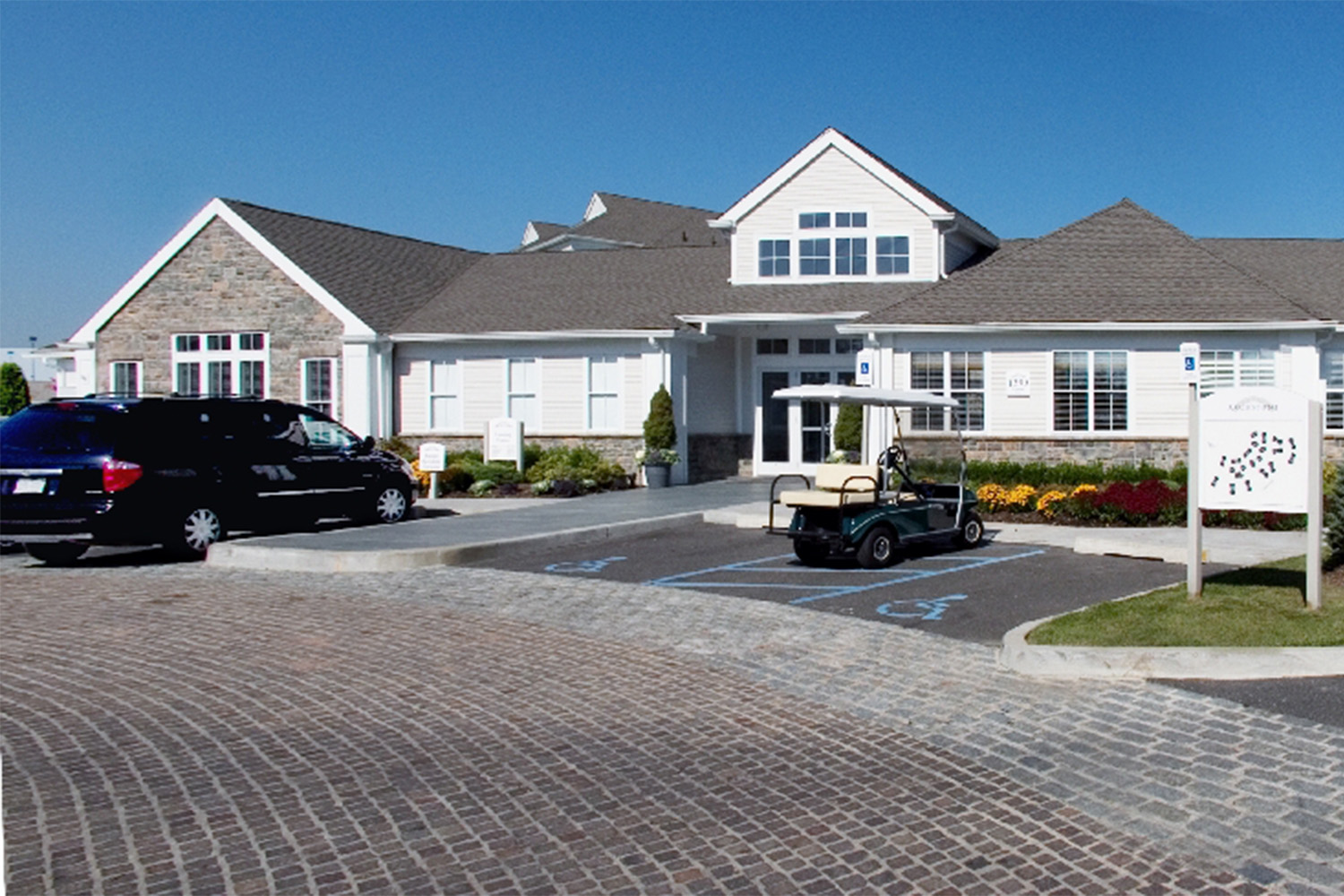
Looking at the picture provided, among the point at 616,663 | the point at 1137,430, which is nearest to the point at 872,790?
the point at 616,663

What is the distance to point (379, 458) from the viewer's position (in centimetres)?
1867

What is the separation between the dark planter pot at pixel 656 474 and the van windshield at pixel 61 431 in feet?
38.7

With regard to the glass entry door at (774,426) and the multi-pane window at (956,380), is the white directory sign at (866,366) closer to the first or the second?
the multi-pane window at (956,380)

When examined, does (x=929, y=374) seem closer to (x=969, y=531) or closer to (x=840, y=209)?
(x=840, y=209)

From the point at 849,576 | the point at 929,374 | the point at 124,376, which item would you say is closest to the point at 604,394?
the point at 929,374

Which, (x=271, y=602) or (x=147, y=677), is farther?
(x=271, y=602)

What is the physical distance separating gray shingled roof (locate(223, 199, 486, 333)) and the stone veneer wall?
62 cm

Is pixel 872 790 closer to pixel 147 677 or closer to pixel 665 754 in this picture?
pixel 665 754

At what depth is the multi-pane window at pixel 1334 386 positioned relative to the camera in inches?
932

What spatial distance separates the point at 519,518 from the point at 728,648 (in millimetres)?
9107

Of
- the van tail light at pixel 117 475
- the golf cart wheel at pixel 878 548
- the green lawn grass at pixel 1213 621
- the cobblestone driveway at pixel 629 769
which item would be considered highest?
the van tail light at pixel 117 475

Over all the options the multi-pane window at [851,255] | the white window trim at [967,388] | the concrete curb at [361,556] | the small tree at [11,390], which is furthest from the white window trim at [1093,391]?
the small tree at [11,390]

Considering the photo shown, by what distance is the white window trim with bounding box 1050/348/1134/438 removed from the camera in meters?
22.4

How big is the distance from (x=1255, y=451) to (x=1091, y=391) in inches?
491
